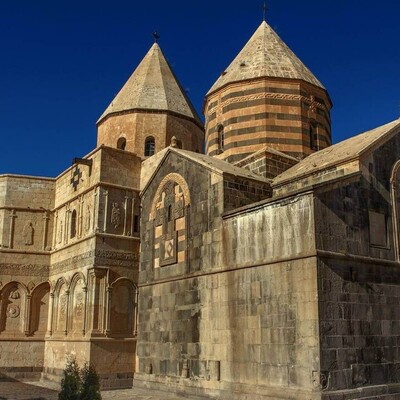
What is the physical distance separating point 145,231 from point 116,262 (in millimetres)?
1473

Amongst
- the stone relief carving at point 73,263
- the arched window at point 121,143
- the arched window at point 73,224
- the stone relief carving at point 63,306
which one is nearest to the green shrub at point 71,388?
the stone relief carving at point 73,263

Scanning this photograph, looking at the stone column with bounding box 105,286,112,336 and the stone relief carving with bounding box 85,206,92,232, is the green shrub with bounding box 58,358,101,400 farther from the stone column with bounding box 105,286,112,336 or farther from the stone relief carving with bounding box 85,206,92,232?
the stone relief carving with bounding box 85,206,92,232

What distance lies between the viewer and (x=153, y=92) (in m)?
21.4

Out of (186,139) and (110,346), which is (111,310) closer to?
(110,346)

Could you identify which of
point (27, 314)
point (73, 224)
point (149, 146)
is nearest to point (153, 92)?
point (149, 146)

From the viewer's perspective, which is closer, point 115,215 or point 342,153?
point 342,153

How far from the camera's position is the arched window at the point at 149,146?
2059 centimetres

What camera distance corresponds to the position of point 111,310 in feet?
53.4

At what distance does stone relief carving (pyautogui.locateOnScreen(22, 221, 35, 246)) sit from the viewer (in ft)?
65.2

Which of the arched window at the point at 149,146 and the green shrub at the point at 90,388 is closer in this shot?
the green shrub at the point at 90,388

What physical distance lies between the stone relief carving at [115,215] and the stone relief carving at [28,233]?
4.80 m

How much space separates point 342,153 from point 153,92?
33.1ft

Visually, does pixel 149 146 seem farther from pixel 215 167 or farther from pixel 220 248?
pixel 220 248

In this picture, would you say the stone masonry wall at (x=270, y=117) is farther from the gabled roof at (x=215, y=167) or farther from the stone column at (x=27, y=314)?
the stone column at (x=27, y=314)
